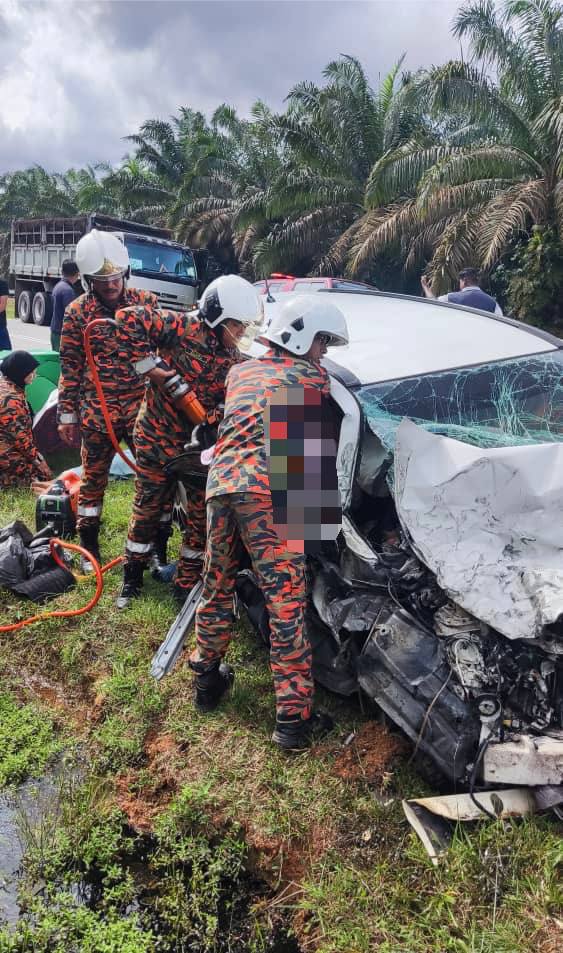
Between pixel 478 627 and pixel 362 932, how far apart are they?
1.01m

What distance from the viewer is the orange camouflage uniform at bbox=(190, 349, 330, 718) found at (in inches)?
102

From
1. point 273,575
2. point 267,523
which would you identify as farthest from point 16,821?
point 267,523

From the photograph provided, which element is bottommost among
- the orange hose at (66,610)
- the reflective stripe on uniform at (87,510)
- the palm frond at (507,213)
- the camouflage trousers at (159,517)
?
the orange hose at (66,610)

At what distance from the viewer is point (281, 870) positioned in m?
2.29

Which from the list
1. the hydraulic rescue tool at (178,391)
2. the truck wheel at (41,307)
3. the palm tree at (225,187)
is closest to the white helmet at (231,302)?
the hydraulic rescue tool at (178,391)

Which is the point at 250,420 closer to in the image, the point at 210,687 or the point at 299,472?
the point at 299,472

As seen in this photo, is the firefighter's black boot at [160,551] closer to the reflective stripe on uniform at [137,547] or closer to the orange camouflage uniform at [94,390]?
the reflective stripe on uniform at [137,547]

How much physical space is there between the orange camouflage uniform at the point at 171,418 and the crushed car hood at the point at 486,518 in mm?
1136

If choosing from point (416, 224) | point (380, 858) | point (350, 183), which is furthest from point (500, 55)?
point (380, 858)

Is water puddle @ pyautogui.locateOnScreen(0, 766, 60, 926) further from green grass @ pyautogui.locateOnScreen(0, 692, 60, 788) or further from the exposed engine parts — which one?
the exposed engine parts

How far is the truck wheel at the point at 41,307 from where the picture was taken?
722 inches

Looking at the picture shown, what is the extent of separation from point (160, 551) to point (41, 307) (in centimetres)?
1609

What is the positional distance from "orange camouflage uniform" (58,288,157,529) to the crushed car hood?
1975 mm

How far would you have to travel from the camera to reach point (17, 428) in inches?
202
